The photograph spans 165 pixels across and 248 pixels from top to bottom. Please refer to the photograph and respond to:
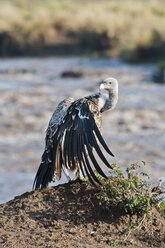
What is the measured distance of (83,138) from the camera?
539 centimetres

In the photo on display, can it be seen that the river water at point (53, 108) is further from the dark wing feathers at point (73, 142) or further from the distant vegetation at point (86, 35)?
the distant vegetation at point (86, 35)

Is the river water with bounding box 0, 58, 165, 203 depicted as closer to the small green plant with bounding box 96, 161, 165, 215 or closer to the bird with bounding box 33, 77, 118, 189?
the small green plant with bounding box 96, 161, 165, 215

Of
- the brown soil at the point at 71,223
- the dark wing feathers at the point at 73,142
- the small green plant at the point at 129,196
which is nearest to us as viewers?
the brown soil at the point at 71,223

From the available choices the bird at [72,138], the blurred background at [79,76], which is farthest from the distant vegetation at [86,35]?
the bird at [72,138]

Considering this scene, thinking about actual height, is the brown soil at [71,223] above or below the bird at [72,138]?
below

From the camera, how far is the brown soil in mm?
4934

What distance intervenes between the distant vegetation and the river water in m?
2.20

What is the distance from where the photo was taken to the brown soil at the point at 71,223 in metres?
4.93

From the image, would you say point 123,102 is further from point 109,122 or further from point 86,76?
point 86,76

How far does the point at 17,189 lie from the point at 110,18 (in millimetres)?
27364

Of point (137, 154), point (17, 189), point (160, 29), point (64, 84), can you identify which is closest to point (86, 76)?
point (64, 84)

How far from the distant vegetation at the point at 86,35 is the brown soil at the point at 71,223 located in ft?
71.4

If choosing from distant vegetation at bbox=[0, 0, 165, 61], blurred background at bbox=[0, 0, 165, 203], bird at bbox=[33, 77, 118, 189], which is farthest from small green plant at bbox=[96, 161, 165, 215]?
distant vegetation at bbox=[0, 0, 165, 61]

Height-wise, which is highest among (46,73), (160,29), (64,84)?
(160,29)
